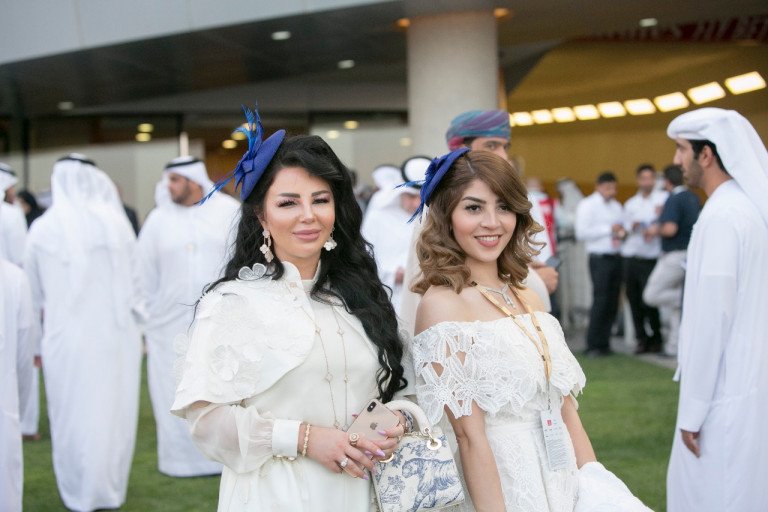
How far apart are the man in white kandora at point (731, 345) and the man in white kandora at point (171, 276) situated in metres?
3.97

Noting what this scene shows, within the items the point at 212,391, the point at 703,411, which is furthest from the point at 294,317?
the point at 703,411

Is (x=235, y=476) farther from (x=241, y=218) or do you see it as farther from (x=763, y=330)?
Result: (x=763, y=330)

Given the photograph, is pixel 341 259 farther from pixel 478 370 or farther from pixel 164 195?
pixel 164 195

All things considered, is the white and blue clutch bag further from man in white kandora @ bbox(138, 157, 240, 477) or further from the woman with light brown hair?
man in white kandora @ bbox(138, 157, 240, 477)

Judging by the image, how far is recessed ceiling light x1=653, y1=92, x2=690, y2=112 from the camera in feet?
56.5

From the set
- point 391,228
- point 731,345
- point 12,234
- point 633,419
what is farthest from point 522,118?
point 731,345

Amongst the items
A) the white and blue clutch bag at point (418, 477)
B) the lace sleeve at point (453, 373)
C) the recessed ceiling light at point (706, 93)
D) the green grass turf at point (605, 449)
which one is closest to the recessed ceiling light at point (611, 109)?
the recessed ceiling light at point (706, 93)

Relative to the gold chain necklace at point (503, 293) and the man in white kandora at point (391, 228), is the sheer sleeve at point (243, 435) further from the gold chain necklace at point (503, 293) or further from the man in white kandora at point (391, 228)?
the man in white kandora at point (391, 228)

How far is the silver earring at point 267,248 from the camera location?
2.85 m

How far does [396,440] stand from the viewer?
263 cm

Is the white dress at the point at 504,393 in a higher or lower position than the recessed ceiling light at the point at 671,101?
lower

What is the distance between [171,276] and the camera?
7480 mm

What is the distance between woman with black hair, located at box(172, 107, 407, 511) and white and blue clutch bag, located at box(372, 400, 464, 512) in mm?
49

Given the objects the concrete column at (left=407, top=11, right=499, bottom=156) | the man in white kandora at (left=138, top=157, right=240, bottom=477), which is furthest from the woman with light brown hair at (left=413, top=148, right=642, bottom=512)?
the concrete column at (left=407, top=11, right=499, bottom=156)
